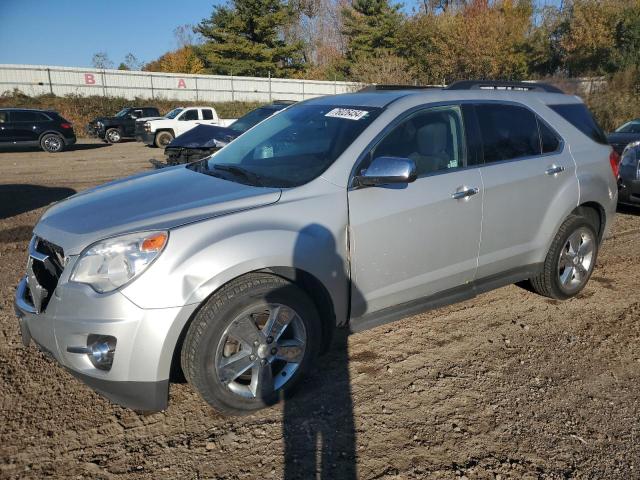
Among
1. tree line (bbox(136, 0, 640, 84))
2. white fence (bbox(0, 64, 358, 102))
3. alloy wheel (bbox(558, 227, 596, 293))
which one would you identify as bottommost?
alloy wheel (bbox(558, 227, 596, 293))

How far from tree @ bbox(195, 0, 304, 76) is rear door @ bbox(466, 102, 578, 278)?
41237 mm

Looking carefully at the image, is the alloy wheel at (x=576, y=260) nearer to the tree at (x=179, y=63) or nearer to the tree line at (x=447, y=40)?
the tree line at (x=447, y=40)

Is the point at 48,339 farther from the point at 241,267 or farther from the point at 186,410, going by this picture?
the point at 241,267

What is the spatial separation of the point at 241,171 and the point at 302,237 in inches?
33.7

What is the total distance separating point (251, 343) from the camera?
2.87 m

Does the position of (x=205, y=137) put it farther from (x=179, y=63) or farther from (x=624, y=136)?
(x=179, y=63)

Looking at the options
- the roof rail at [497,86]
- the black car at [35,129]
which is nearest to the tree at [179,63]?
the black car at [35,129]

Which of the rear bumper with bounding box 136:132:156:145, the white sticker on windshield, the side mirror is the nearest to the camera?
the side mirror

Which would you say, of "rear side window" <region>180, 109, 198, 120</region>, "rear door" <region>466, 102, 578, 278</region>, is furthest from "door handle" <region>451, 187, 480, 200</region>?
"rear side window" <region>180, 109, 198, 120</region>

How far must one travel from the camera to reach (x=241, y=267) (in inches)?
107

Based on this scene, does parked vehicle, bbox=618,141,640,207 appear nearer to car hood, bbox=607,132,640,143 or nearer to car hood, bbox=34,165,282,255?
car hood, bbox=607,132,640,143

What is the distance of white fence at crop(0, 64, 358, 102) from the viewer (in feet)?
98.3

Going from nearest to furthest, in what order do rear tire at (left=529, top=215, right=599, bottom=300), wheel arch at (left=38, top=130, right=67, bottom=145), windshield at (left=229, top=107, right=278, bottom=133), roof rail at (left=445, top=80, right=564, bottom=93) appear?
roof rail at (left=445, top=80, right=564, bottom=93)
rear tire at (left=529, top=215, right=599, bottom=300)
windshield at (left=229, top=107, right=278, bottom=133)
wheel arch at (left=38, top=130, right=67, bottom=145)

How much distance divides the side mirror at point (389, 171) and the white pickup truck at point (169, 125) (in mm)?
19106
